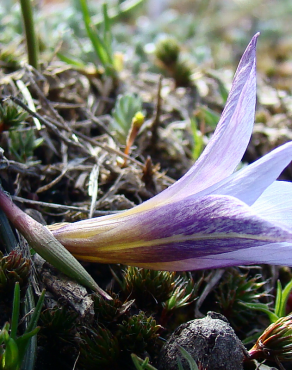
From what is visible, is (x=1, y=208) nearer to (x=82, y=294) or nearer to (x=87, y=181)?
(x=82, y=294)

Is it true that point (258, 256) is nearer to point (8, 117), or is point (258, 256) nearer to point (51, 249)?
point (51, 249)

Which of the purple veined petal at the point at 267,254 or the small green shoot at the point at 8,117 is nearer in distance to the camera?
the purple veined petal at the point at 267,254

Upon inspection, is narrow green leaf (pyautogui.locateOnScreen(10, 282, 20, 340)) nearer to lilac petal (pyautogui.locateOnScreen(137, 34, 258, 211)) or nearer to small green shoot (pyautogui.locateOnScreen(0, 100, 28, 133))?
lilac petal (pyautogui.locateOnScreen(137, 34, 258, 211))

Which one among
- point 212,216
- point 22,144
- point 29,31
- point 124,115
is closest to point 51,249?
point 212,216

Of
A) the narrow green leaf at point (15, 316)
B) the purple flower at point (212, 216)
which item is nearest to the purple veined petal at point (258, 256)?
the purple flower at point (212, 216)

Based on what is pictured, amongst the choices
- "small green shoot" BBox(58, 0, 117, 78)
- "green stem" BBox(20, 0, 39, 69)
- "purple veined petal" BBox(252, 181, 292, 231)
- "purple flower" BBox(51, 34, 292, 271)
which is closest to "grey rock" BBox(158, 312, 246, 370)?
"purple flower" BBox(51, 34, 292, 271)

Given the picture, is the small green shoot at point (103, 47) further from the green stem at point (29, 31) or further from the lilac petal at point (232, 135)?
the lilac petal at point (232, 135)

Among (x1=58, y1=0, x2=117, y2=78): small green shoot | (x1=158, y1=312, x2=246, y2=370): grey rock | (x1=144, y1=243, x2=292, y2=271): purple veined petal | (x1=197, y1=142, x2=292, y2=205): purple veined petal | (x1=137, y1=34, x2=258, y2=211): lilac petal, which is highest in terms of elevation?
(x1=58, y1=0, x2=117, y2=78): small green shoot
